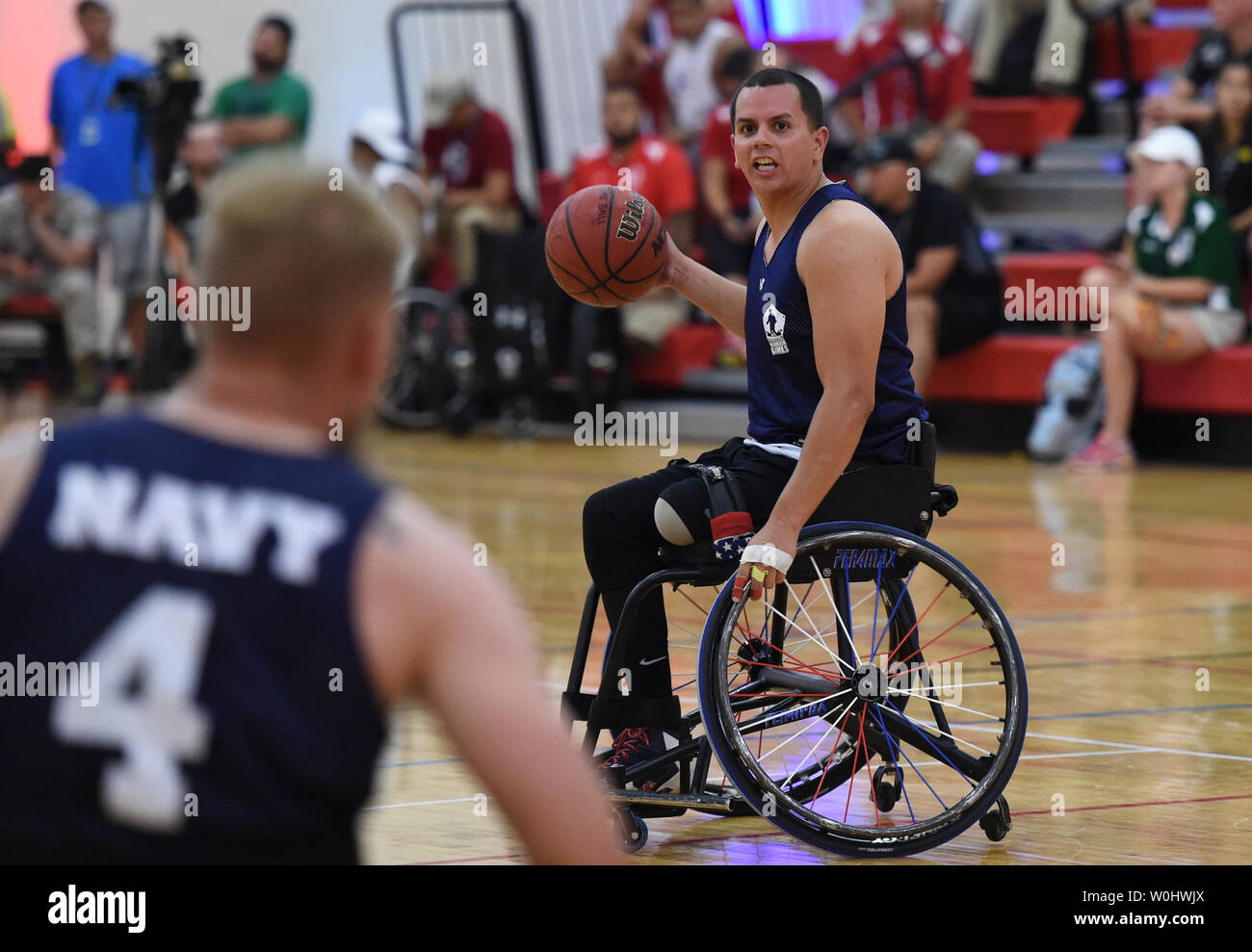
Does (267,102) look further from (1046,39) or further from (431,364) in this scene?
(1046,39)

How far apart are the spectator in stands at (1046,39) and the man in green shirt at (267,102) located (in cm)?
434

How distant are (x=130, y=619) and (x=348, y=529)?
179 mm

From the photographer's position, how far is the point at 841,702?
356 centimetres

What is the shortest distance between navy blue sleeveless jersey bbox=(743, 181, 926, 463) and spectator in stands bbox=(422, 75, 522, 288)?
338 inches

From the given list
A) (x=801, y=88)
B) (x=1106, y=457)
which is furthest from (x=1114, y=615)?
(x=1106, y=457)

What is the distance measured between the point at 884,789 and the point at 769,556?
0.62 meters

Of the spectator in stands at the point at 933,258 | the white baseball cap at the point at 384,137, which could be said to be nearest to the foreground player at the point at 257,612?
the spectator in stands at the point at 933,258

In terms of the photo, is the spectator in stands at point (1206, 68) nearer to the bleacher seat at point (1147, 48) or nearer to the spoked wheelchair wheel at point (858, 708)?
the bleacher seat at point (1147, 48)

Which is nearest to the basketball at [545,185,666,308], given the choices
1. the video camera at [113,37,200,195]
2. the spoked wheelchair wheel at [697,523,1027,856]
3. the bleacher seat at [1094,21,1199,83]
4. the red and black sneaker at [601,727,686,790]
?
the spoked wheelchair wheel at [697,523,1027,856]

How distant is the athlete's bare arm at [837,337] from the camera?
3449mm

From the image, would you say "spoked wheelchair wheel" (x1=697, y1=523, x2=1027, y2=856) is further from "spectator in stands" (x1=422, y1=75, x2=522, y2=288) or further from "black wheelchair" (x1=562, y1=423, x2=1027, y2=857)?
"spectator in stands" (x1=422, y1=75, x2=522, y2=288)

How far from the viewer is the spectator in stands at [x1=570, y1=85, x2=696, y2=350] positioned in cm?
1138
